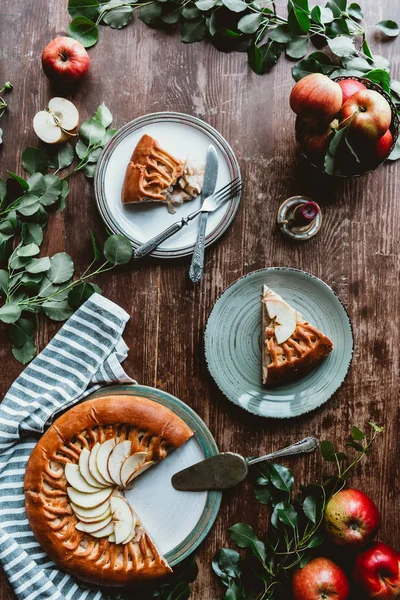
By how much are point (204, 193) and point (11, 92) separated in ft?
2.36

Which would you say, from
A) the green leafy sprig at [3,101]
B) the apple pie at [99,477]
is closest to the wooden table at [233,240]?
the green leafy sprig at [3,101]

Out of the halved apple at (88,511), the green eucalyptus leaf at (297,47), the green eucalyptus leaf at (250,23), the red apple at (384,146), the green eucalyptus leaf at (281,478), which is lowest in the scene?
the green eucalyptus leaf at (281,478)

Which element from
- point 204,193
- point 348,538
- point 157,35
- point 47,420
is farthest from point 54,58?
point 348,538

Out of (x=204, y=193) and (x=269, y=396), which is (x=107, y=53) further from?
(x=269, y=396)

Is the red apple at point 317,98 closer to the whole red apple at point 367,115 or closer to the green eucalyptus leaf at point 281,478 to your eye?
the whole red apple at point 367,115

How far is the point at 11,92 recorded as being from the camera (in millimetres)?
2027

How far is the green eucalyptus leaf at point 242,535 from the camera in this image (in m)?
1.89

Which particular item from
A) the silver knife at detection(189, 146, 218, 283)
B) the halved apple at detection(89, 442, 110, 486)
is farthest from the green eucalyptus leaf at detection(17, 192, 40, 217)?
the halved apple at detection(89, 442, 110, 486)

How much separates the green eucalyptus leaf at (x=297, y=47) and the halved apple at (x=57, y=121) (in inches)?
27.9

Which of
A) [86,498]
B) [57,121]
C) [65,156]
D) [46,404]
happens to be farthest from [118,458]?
[57,121]

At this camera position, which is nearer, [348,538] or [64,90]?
[348,538]

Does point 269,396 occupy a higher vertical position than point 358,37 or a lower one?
lower

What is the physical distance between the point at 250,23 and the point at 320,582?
171cm

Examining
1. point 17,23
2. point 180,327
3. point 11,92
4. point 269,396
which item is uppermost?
point 17,23
